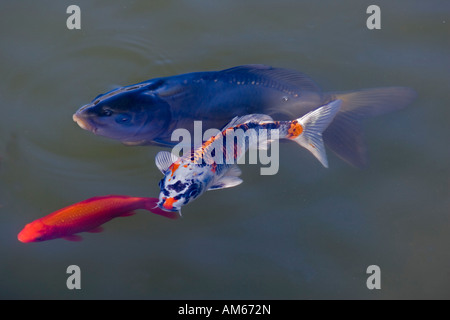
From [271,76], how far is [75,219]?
1745 mm

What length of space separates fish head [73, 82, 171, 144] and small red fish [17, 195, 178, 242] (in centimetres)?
56

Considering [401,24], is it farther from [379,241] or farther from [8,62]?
[8,62]

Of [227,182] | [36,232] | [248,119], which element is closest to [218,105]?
[248,119]

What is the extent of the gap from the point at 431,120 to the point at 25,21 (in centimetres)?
394

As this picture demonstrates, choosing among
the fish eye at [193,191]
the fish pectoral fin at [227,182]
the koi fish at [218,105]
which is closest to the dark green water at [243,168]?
the koi fish at [218,105]

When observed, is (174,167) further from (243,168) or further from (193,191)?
(243,168)

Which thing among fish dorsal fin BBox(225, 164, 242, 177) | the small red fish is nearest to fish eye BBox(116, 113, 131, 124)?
the small red fish

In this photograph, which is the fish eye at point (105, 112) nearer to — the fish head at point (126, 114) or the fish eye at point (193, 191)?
the fish head at point (126, 114)

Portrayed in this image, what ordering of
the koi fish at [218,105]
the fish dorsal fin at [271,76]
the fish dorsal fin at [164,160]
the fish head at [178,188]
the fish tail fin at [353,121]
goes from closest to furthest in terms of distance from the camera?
the fish head at [178,188], the fish dorsal fin at [164,160], the koi fish at [218,105], the fish dorsal fin at [271,76], the fish tail fin at [353,121]

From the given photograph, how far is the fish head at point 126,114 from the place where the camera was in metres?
3.11

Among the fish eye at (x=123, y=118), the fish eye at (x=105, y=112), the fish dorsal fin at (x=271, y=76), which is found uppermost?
the fish dorsal fin at (x=271, y=76)

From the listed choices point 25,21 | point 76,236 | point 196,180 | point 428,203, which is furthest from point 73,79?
point 428,203

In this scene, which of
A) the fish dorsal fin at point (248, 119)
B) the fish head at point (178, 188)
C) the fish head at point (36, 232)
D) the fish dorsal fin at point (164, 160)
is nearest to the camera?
the fish head at point (178, 188)

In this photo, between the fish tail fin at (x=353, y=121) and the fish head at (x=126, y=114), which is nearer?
the fish head at (x=126, y=114)
